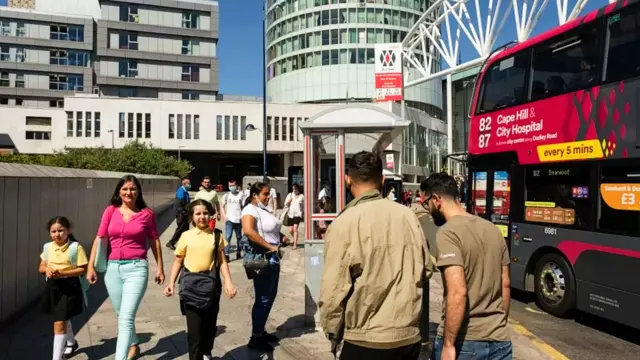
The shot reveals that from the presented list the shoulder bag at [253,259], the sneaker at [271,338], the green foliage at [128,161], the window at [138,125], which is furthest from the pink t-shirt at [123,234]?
the window at [138,125]

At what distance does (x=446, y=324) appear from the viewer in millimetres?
2721

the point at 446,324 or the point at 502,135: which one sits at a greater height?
the point at 502,135

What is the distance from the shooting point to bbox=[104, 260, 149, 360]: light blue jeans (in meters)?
4.37

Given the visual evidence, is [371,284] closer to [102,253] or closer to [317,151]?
[102,253]

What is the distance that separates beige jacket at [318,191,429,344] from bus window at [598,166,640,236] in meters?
4.52

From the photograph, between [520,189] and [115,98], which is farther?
[115,98]

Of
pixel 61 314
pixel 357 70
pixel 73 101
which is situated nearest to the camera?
pixel 61 314

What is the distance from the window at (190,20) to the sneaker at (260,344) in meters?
66.8

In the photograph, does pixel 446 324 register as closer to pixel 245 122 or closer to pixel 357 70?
pixel 245 122

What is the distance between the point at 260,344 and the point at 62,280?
6.14 feet

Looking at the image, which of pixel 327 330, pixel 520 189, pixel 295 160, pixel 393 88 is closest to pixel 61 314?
pixel 327 330

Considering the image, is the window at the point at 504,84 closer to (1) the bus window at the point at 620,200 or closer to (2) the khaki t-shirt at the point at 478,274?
(1) the bus window at the point at 620,200

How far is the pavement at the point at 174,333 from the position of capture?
503 cm

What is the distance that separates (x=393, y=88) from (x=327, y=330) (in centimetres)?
3305
